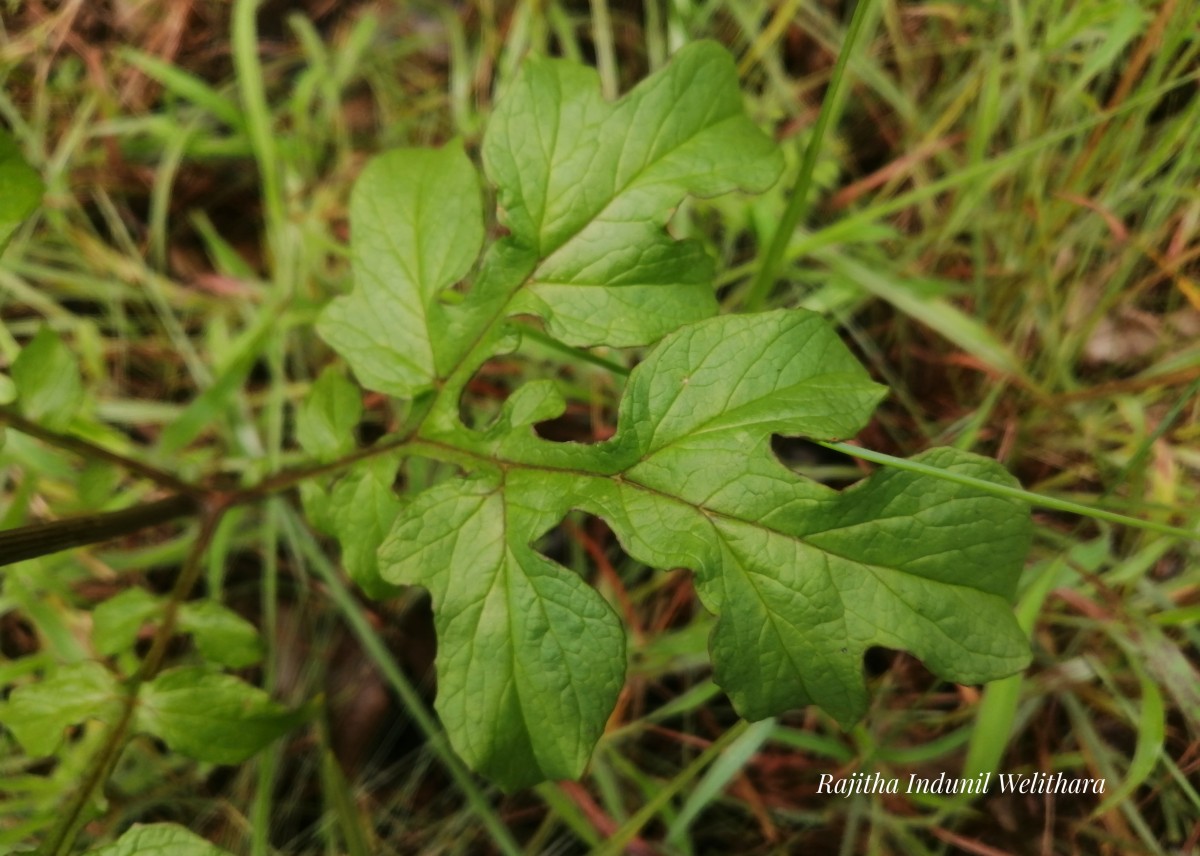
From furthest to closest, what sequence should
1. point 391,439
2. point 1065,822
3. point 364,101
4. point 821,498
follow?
point 364,101
point 1065,822
point 391,439
point 821,498

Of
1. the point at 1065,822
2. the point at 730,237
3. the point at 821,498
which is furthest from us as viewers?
the point at 730,237

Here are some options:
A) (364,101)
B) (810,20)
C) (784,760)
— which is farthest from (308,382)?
(810,20)

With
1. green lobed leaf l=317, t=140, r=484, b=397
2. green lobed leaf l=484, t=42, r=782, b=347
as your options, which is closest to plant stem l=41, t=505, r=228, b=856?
green lobed leaf l=317, t=140, r=484, b=397

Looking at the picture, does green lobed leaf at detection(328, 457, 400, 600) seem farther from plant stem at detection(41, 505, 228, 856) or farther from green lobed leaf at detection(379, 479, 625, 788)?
plant stem at detection(41, 505, 228, 856)

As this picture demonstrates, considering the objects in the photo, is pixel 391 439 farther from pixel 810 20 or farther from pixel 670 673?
pixel 810 20

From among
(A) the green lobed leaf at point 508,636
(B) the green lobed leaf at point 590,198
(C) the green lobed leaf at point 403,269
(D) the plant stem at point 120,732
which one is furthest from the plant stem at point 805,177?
(D) the plant stem at point 120,732

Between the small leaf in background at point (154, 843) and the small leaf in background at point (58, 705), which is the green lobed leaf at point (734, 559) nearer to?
the small leaf in background at point (154, 843)
